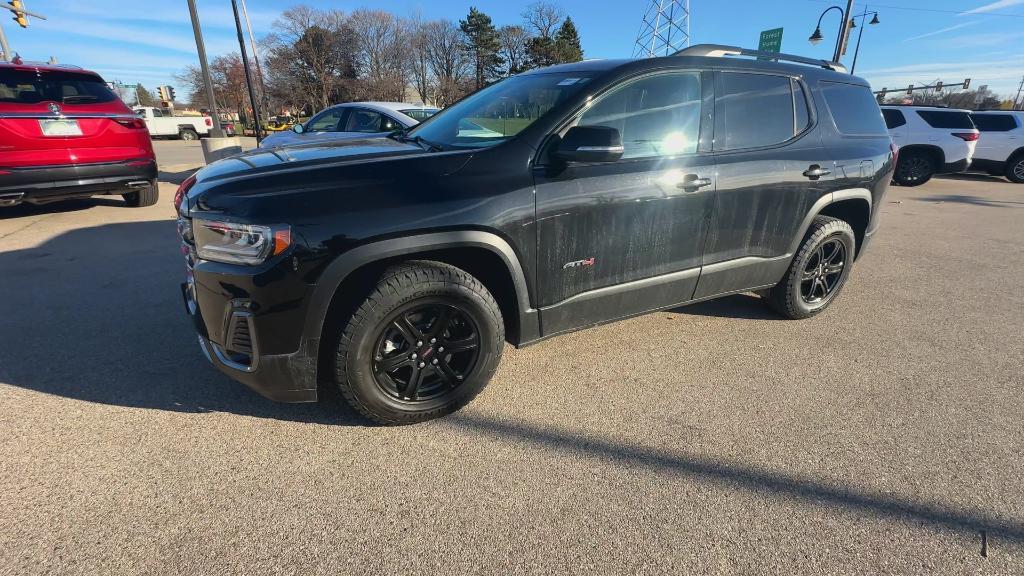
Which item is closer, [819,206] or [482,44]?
[819,206]

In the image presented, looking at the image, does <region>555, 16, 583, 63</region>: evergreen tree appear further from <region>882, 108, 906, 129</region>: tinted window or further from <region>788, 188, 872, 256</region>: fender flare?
<region>788, 188, 872, 256</region>: fender flare

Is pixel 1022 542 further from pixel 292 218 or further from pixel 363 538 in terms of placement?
pixel 292 218

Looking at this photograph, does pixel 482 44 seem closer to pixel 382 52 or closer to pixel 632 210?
pixel 382 52

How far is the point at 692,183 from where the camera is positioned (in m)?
2.86

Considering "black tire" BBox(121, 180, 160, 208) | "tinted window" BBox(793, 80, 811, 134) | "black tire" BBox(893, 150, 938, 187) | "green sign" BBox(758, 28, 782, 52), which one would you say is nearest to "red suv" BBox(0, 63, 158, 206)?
A: "black tire" BBox(121, 180, 160, 208)

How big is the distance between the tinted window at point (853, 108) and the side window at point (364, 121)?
5.76 metres

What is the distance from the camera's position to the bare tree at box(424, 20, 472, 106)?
55.0m

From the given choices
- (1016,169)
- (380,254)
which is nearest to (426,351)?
(380,254)

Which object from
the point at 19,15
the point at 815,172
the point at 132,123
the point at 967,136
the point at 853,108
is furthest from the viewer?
the point at 19,15

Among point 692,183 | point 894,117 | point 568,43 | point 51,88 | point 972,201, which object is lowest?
point 972,201

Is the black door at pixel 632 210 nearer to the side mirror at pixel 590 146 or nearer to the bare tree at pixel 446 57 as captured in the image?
the side mirror at pixel 590 146

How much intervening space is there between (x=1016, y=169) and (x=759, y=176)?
1593cm

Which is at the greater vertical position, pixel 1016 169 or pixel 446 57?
pixel 446 57

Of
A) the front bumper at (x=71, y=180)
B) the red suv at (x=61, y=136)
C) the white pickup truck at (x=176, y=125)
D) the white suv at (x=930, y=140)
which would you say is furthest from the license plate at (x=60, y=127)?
the white pickup truck at (x=176, y=125)
